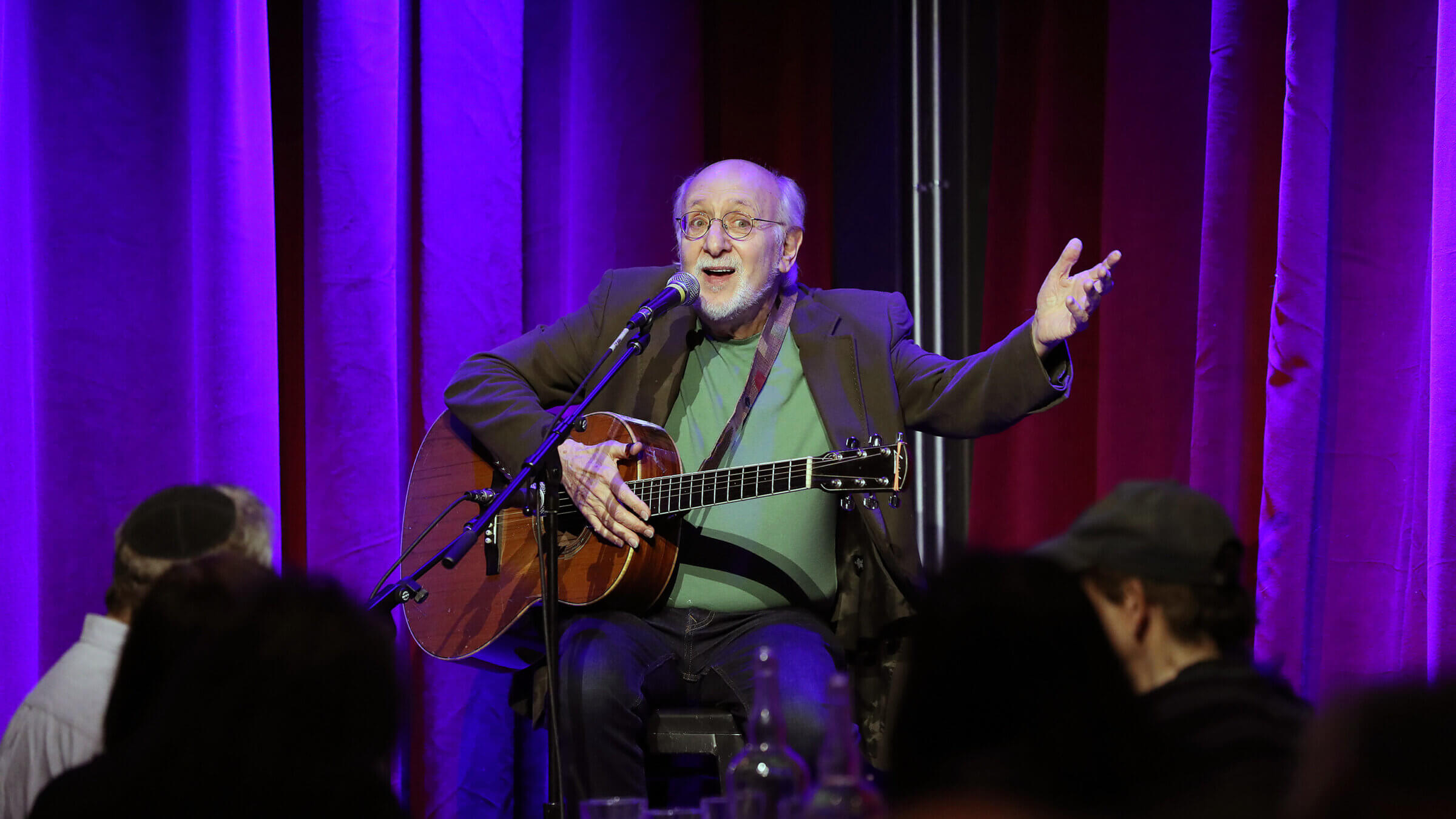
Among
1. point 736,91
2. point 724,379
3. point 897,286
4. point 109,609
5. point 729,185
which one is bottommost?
point 109,609

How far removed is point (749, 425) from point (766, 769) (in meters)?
1.49

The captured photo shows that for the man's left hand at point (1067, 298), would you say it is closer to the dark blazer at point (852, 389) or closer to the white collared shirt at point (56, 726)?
the dark blazer at point (852, 389)

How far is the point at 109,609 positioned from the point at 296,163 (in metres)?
2.27

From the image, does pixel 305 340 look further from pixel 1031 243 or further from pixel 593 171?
pixel 1031 243

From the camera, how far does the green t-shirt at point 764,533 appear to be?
2.94 metres

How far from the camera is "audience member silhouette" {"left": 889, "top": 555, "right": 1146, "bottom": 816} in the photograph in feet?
3.40

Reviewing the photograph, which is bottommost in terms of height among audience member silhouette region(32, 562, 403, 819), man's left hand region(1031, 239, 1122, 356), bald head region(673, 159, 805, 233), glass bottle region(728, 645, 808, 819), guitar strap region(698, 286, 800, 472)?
glass bottle region(728, 645, 808, 819)

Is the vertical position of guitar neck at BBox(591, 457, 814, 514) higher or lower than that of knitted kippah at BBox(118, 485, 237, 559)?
lower

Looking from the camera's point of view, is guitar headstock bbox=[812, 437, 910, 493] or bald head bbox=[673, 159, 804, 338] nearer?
guitar headstock bbox=[812, 437, 910, 493]

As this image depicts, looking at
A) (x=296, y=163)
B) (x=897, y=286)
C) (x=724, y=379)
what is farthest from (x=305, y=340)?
(x=897, y=286)

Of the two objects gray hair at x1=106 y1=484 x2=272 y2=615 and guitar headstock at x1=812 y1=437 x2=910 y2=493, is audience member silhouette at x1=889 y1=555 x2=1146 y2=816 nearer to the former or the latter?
gray hair at x1=106 y1=484 x2=272 y2=615

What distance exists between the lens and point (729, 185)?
3.30m

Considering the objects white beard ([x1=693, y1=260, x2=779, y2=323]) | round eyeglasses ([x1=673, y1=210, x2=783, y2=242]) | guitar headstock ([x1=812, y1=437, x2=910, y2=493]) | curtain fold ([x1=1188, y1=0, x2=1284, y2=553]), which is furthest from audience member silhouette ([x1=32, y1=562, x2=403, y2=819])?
curtain fold ([x1=1188, y1=0, x2=1284, y2=553])

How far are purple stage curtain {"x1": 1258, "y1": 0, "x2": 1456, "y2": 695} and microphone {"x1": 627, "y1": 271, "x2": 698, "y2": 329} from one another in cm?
133
